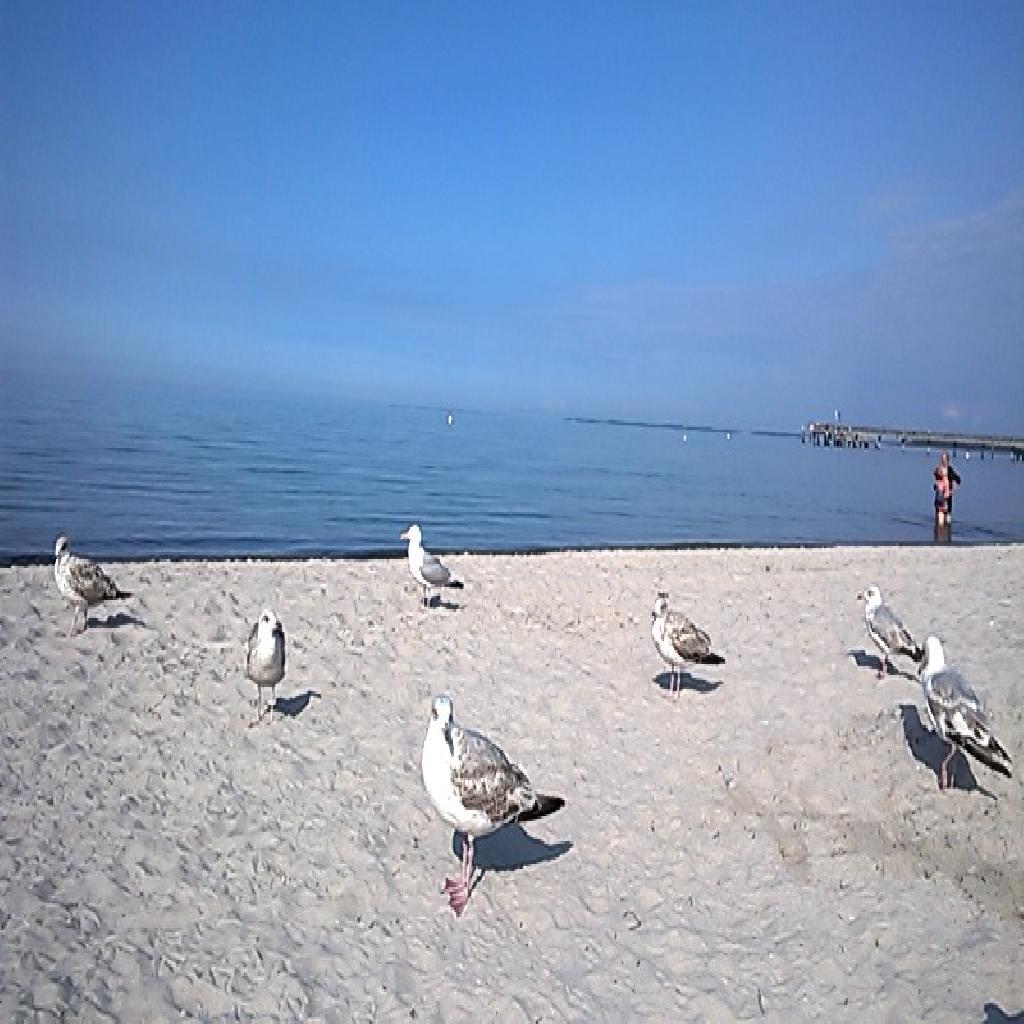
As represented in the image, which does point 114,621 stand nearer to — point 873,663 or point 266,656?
point 266,656

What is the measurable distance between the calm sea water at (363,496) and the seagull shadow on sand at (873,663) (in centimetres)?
1168

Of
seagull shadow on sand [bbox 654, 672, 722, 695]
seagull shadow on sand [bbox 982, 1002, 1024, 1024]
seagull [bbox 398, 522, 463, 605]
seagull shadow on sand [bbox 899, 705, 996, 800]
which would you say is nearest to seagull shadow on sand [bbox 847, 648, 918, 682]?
seagull shadow on sand [bbox 899, 705, 996, 800]

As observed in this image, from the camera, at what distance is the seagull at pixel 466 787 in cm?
579

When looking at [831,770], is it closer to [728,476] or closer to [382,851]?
[382,851]

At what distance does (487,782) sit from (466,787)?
0.18m

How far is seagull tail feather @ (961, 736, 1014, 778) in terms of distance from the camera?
7.65m

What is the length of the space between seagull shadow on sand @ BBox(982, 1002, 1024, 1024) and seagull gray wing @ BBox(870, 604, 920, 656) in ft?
19.1

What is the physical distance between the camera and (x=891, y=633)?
36.1 feet

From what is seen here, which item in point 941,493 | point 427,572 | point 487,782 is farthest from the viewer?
point 941,493

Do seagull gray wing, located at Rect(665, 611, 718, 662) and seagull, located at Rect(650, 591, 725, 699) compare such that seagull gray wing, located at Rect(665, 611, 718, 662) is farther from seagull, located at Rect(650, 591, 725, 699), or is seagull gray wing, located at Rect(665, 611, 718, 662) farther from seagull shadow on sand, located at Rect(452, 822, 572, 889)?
seagull shadow on sand, located at Rect(452, 822, 572, 889)

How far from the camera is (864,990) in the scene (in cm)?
562

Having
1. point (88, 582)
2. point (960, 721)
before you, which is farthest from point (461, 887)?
point (88, 582)

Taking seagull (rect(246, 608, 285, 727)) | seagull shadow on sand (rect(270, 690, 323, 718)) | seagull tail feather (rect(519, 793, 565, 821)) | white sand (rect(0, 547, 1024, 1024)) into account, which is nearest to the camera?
white sand (rect(0, 547, 1024, 1024))

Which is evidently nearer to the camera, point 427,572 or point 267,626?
point 267,626
